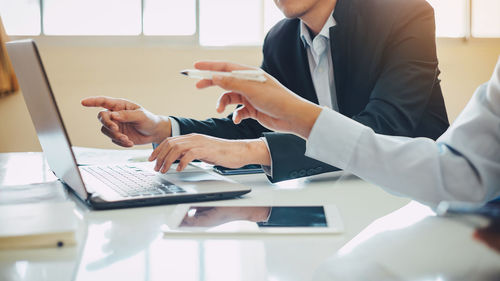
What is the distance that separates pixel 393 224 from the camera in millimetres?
722

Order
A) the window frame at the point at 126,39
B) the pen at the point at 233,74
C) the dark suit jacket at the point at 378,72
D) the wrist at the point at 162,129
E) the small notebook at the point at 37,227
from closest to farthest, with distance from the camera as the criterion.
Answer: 1. the small notebook at the point at 37,227
2. the pen at the point at 233,74
3. the dark suit jacket at the point at 378,72
4. the wrist at the point at 162,129
5. the window frame at the point at 126,39

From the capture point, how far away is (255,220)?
794mm

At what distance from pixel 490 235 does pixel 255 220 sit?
359mm

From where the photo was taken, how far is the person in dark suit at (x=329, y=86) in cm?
118

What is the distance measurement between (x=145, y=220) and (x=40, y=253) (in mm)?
197

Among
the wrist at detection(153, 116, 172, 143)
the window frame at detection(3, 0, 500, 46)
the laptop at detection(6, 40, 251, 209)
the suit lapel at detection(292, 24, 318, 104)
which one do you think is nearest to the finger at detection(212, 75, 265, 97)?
the laptop at detection(6, 40, 251, 209)

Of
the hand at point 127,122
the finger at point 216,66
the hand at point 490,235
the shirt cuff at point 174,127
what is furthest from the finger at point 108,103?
the hand at point 490,235

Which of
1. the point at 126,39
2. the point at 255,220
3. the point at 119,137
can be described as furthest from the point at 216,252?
the point at 126,39

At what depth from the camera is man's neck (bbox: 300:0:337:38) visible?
175 centimetres

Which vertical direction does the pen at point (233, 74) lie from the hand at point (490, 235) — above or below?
above

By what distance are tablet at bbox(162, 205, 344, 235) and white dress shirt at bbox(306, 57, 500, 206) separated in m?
0.10

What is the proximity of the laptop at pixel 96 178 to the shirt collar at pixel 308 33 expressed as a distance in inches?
30.3

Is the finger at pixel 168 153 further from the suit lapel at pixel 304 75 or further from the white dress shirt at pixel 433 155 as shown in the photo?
the suit lapel at pixel 304 75

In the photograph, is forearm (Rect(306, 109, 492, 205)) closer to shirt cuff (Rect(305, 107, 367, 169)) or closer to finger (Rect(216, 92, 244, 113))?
shirt cuff (Rect(305, 107, 367, 169))
